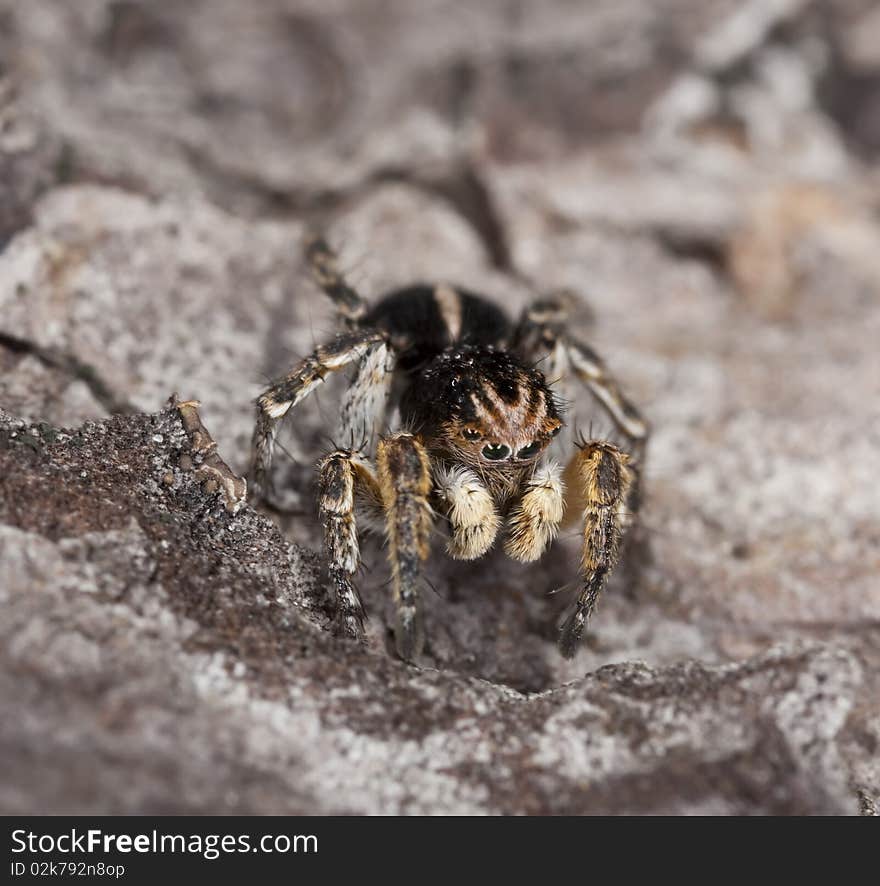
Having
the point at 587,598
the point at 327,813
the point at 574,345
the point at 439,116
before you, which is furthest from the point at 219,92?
the point at 327,813

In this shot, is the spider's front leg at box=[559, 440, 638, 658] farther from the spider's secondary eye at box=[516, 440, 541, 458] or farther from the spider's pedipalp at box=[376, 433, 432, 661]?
the spider's pedipalp at box=[376, 433, 432, 661]

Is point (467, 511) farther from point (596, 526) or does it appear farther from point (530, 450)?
point (596, 526)

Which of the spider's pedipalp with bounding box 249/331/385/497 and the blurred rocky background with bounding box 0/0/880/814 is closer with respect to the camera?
the blurred rocky background with bounding box 0/0/880/814

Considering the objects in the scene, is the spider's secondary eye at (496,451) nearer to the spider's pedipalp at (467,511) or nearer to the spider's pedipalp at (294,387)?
the spider's pedipalp at (467,511)

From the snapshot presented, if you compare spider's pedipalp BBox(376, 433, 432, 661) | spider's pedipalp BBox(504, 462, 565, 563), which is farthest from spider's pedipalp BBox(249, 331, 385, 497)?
spider's pedipalp BBox(504, 462, 565, 563)

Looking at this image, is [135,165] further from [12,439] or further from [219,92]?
[12,439]
